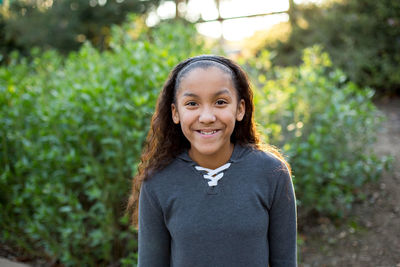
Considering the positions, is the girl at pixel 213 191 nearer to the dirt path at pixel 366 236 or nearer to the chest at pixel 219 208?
the chest at pixel 219 208

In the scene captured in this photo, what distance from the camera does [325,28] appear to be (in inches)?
290

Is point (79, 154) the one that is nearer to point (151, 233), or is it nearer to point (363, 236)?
point (151, 233)

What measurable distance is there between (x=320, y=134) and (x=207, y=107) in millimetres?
2072

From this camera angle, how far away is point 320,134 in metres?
3.27

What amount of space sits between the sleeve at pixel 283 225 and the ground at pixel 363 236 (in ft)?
5.61

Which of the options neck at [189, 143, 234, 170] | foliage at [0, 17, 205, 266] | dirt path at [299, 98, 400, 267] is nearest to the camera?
neck at [189, 143, 234, 170]

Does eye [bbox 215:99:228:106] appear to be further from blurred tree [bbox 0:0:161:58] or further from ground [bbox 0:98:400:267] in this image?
blurred tree [bbox 0:0:161:58]

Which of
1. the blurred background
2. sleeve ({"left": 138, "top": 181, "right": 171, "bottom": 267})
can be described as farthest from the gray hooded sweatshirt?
the blurred background

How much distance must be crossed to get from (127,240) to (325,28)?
19.7 ft

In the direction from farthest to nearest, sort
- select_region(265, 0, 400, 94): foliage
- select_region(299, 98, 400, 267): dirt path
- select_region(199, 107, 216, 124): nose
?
1. select_region(265, 0, 400, 94): foliage
2. select_region(299, 98, 400, 267): dirt path
3. select_region(199, 107, 216, 124): nose

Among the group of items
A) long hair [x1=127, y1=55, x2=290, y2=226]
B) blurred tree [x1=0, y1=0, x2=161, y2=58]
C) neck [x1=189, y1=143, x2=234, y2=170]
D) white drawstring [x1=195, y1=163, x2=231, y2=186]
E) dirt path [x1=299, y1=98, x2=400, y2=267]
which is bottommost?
dirt path [x1=299, y1=98, x2=400, y2=267]

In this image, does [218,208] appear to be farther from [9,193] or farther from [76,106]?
[9,193]

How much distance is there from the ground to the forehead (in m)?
2.18

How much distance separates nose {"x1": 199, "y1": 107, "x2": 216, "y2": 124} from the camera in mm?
1433
